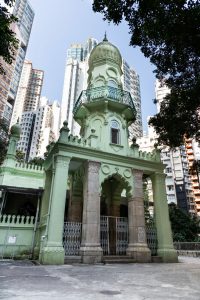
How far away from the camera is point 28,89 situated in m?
129

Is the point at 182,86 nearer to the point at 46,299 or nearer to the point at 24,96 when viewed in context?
the point at 46,299

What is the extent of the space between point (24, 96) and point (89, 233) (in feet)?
397

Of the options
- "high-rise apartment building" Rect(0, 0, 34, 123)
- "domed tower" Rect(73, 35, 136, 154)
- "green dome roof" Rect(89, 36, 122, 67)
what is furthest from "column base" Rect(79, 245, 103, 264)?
"high-rise apartment building" Rect(0, 0, 34, 123)

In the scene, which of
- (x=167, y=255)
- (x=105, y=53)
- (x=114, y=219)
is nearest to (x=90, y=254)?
(x=114, y=219)

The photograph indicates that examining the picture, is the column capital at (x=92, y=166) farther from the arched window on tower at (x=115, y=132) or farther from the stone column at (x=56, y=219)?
the arched window on tower at (x=115, y=132)

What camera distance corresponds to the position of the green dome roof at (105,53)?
19.8m

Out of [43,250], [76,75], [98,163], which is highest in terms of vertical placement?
[76,75]

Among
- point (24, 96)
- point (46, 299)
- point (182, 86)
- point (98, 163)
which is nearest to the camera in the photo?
point (46, 299)

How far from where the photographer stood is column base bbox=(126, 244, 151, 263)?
13125 millimetres

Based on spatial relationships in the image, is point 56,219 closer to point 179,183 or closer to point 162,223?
point 162,223

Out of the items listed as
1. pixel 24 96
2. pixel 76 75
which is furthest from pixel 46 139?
pixel 24 96

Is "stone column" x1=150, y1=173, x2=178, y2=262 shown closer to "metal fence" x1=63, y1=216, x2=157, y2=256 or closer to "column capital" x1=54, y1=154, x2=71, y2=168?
"metal fence" x1=63, y1=216, x2=157, y2=256

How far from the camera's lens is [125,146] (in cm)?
1631

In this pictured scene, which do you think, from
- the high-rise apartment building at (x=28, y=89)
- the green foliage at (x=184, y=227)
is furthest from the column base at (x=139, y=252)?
the high-rise apartment building at (x=28, y=89)
